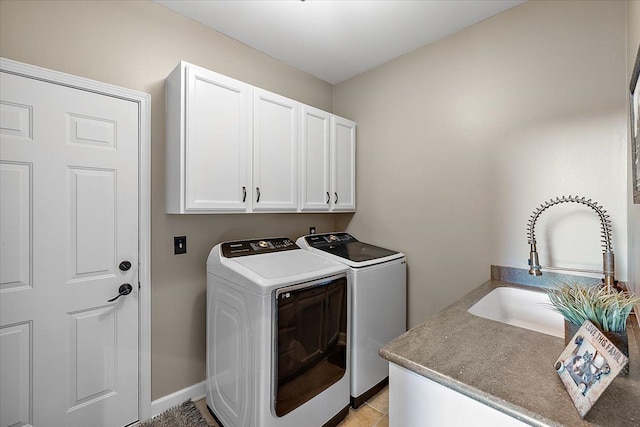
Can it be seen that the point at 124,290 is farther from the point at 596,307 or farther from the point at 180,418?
the point at 596,307

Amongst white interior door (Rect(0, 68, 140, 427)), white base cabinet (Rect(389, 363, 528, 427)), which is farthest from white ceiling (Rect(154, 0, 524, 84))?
white base cabinet (Rect(389, 363, 528, 427))

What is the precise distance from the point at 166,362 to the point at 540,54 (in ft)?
10.3

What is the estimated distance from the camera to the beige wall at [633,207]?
1.16 meters

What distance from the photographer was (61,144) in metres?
1.50

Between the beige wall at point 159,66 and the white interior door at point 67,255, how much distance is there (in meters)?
0.13

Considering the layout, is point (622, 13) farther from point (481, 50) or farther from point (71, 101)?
point (71, 101)

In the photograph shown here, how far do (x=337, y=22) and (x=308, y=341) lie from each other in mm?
2128

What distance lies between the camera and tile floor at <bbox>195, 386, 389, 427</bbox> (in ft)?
5.93

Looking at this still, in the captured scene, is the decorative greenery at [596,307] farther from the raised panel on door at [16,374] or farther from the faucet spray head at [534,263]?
the raised panel on door at [16,374]

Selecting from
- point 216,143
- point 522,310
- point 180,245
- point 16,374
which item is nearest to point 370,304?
point 522,310

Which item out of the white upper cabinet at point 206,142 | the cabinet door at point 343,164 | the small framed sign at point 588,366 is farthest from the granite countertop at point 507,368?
the cabinet door at point 343,164

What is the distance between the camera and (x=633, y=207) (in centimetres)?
129

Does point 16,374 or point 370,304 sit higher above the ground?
point 370,304

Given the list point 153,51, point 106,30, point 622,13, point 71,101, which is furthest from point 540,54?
point 71,101
